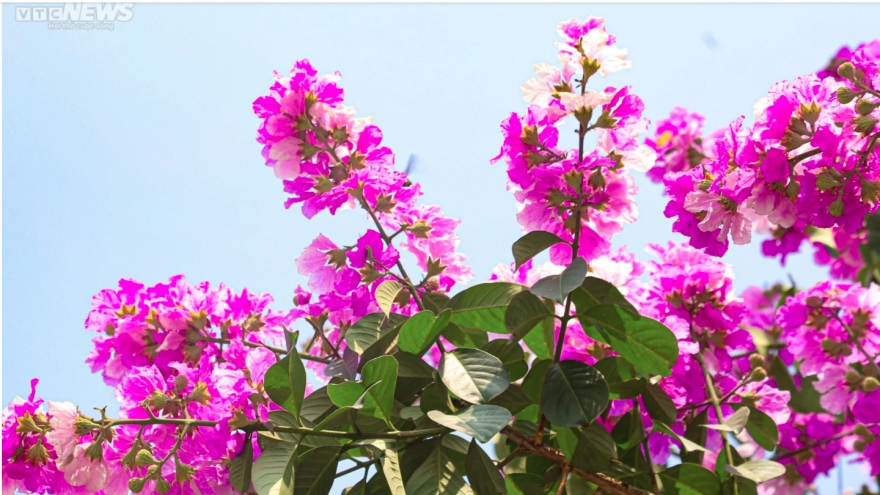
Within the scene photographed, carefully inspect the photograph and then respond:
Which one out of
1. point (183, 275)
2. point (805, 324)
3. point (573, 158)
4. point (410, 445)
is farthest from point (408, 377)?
point (805, 324)

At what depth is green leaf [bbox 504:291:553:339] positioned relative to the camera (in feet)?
2.74

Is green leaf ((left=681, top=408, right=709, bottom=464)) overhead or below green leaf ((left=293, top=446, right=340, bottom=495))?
overhead

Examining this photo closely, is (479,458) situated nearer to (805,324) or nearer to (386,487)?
(386,487)

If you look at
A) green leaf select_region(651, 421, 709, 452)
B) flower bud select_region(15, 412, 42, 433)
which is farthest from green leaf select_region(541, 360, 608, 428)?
flower bud select_region(15, 412, 42, 433)

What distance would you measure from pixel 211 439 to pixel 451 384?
0.96ft

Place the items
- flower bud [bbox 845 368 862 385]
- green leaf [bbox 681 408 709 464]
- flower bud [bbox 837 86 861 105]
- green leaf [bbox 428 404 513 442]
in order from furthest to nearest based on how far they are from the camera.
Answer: flower bud [bbox 845 368 862 385] → green leaf [bbox 681 408 709 464] → flower bud [bbox 837 86 861 105] → green leaf [bbox 428 404 513 442]

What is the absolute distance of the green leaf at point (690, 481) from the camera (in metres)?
0.90

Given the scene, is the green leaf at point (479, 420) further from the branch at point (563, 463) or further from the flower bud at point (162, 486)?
the flower bud at point (162, 486)

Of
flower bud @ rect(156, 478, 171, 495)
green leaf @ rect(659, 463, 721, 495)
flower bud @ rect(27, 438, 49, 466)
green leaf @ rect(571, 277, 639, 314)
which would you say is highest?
green leaf @ rect(571, 277, 639, 314)

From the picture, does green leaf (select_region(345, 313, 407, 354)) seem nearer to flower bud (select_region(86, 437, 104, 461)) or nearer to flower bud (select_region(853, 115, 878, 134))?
flower bud (select_region(86, 437, 104, 461))

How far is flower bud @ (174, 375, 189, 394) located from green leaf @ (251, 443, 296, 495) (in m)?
0.19

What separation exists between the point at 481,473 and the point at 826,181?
0.49 metres

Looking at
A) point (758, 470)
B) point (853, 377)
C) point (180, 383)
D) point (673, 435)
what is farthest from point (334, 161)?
point (853, 377)

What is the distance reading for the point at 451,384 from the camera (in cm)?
76
